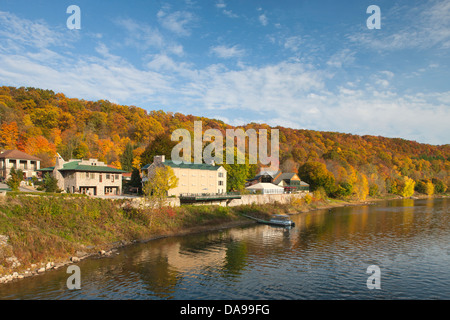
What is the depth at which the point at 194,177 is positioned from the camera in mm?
70438

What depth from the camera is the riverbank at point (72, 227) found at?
104ft

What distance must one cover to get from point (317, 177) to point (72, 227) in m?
91.8

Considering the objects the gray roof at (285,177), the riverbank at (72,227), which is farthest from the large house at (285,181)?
the riverbank at (72,227)

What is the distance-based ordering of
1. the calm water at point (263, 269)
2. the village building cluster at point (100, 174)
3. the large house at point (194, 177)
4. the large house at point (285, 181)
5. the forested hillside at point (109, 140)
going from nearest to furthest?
the calm water at point (263, 269), the village building cluster at point (100, 174), the large house at point (194, 177), the forested hillside at point (109, 140), the large house at point (285, 181)

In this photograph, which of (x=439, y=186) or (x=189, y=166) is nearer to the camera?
(x=189, y=166)

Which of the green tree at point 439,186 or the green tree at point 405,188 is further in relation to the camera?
the green tree at point 439,186

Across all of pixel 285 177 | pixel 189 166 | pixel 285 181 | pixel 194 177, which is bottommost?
pixel 285 181

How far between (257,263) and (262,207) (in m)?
43.0

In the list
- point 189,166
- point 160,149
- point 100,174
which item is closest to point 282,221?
point 189,166

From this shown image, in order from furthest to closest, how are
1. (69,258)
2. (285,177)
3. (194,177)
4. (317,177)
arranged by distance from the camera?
1. (317,177)
2. (285,177)
3. (194,177)
4. (69,258)

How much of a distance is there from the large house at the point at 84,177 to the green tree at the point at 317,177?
7659 centimetres

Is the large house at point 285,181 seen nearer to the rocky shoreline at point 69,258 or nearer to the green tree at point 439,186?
the rocky shoreline at point 69,258

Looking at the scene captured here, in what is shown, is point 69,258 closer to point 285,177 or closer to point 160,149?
point 160,149
